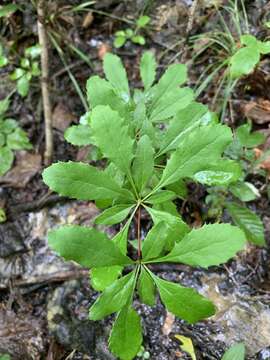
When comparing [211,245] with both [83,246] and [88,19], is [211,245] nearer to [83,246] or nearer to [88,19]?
[83,246]

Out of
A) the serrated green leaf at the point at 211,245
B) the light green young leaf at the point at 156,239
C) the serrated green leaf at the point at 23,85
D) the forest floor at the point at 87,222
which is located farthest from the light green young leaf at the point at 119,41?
the serrated green leaf at the point at 211,245

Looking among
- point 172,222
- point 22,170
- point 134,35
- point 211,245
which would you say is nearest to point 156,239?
point 172,222

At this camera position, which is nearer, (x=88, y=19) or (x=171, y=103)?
(x=171, y=103)

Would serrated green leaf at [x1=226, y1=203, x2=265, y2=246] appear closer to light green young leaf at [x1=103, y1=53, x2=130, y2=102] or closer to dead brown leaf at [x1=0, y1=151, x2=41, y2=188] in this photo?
light green young leaf at [x1=103, y1=53, x2=130, y2=102]

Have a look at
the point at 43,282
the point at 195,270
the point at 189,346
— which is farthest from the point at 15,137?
the point at 189,346

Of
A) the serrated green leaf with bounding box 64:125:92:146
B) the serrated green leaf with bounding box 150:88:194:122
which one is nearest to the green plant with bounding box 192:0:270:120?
the serrated green leaf with bounding box 150:88:194:122

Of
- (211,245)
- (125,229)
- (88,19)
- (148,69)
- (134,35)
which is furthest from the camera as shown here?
(88,19)
